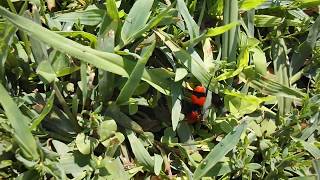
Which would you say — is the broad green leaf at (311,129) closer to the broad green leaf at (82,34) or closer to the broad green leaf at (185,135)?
the broad green leaf at (185,135)

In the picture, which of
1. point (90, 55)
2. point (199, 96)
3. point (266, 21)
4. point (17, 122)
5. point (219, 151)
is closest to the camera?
point (17, 122)

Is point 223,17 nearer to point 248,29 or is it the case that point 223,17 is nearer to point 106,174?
point 248,29

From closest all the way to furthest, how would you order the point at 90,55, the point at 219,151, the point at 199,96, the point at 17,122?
1. the point at 17,122
2. the point at 90,55
3. the point at 219,151
4. the point at 199,96

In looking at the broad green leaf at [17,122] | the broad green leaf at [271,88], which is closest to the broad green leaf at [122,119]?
the broad green leaf at [17,122]

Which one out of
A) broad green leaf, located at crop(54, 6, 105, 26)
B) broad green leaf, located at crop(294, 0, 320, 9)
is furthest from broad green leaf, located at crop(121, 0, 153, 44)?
broad green leaf, located at crop(294, 0, 320, 9)

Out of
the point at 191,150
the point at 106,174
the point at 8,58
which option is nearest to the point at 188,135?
the point at 191,150

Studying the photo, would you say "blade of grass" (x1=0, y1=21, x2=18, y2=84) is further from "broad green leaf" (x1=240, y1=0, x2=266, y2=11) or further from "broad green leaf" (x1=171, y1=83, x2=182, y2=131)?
"broad green leaf" (x1=240, y1=0, x2=266, y2=11)

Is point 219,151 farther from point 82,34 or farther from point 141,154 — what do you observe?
point 82,34

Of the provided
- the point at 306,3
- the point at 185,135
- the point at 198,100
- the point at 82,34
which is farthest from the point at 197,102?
the point at 306,3
